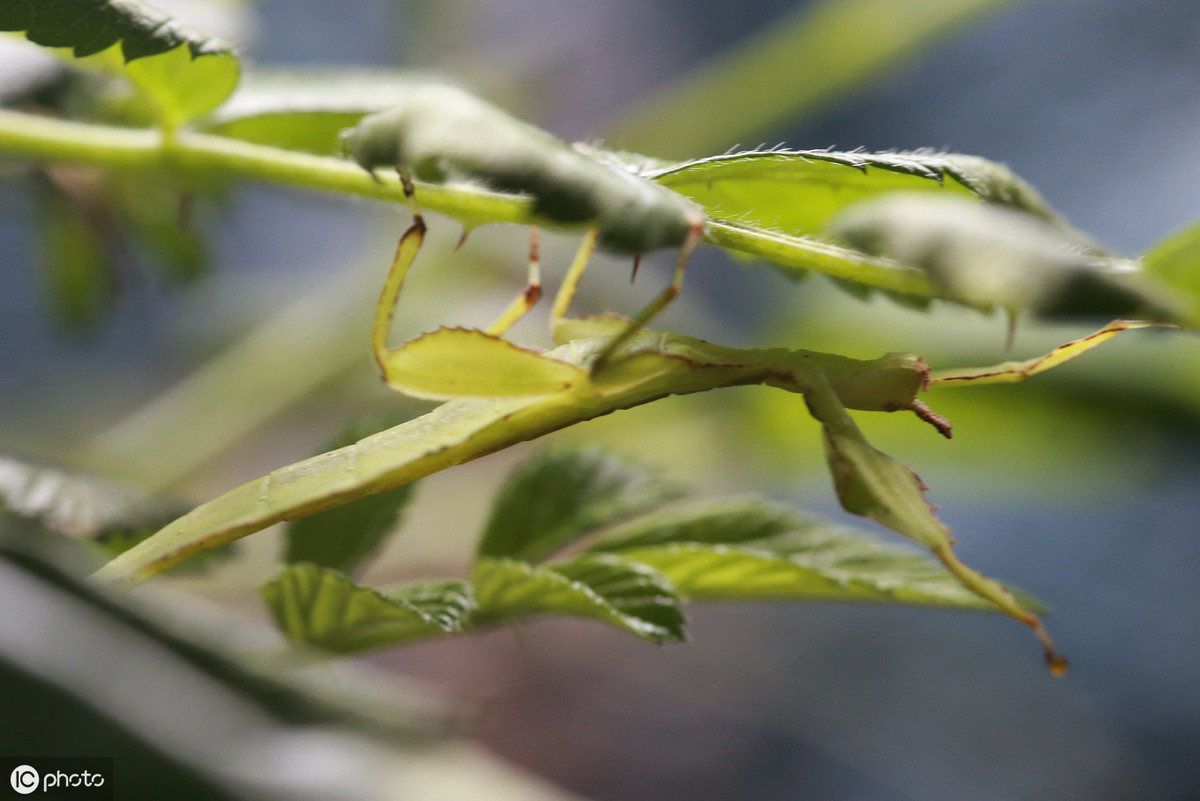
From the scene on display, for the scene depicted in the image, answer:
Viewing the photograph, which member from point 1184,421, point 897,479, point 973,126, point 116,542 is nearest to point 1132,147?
point 973,126

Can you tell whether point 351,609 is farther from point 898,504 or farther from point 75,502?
point 898,504

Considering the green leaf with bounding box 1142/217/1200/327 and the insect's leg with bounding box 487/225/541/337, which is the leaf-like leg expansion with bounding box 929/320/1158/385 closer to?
the green leaf with bounding box 1142/217/1200/327

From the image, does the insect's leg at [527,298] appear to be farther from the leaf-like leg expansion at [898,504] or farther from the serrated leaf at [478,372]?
the leaf-like leg expansion at [898,504]

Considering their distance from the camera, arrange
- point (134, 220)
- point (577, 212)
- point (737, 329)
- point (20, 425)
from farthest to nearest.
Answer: point (737, 329) < point (20, 425) < point (134, 220) < point (577, 212)

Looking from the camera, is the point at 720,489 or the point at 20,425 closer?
the point at 20,425

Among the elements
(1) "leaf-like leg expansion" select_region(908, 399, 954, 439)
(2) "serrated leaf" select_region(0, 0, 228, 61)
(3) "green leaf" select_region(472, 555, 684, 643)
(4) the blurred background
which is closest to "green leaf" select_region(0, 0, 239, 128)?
(2) "serrated leaf" select_region(0, 0, 228, 61)

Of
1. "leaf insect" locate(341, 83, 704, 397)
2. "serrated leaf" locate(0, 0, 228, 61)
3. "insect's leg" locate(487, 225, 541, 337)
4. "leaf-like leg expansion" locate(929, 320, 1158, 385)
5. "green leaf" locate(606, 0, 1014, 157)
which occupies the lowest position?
"leaf-like leg expansion" locate(929, 320, 1158, 385)

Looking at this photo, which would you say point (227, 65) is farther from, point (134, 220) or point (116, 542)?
point (134, 220)
